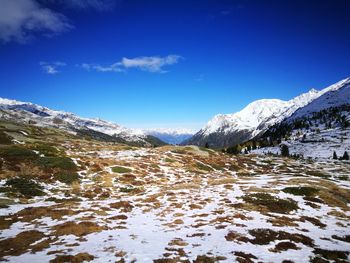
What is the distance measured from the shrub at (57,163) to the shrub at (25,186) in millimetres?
8228

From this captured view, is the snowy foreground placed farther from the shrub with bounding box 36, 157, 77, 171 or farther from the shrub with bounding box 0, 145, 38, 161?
the shrub with bounding box 0, 145, 38, 161

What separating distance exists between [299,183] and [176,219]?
28025 mm

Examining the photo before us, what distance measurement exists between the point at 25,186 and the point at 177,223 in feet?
81.7

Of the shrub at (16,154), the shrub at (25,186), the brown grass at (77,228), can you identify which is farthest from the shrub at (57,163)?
the brown grass at (77,228)

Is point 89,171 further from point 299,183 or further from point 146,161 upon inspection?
point 299,183

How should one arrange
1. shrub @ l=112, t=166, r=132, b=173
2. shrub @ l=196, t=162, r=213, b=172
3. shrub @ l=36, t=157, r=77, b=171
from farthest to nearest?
shrub @ l=196, t=162, r=213, b=172 < shrub @ l=112, t=166, r=132, b=173 < shrub @ l=36, t=157, r=77, b=171

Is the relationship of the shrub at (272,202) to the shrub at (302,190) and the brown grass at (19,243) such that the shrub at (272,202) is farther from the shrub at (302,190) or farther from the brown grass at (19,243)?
the brown grass at (19,243)

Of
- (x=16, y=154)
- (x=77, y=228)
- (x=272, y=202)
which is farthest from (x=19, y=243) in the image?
(x=16, y=154)

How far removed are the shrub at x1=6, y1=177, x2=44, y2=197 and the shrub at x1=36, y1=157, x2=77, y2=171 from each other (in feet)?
27.0

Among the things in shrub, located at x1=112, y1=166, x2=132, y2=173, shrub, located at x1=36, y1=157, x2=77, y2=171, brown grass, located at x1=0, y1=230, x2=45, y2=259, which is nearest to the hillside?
brown grass, located at x1=0, y1=230, x2=45, y2=259

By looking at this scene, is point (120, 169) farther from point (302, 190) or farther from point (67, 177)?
point (302, 190)

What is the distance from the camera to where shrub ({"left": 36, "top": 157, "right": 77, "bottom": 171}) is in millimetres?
48766

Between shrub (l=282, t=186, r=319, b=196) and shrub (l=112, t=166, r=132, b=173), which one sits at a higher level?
shrub (l=112, t=166, r=132, b=173)

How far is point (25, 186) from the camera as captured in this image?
38219 millimetres
